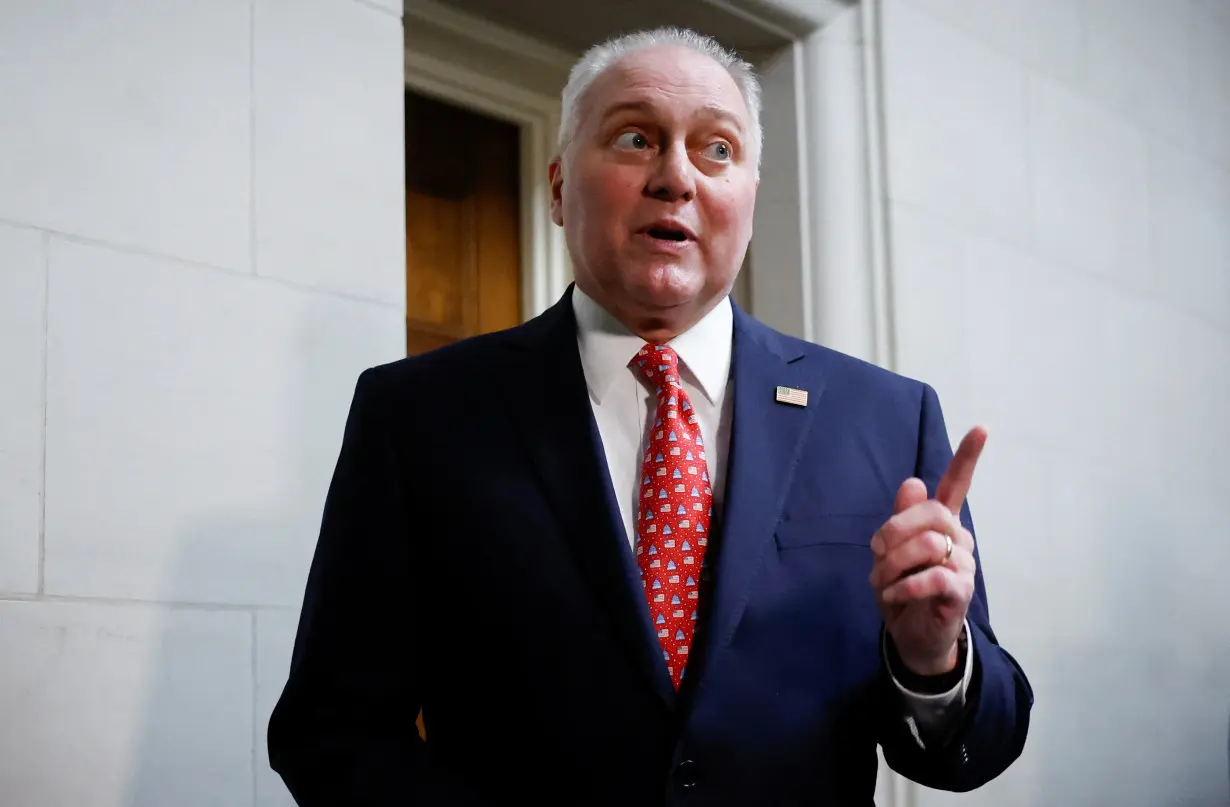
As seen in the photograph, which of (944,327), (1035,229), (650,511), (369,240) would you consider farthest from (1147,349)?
(650,511)

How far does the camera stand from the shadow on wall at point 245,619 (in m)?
1.76

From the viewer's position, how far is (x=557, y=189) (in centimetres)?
171

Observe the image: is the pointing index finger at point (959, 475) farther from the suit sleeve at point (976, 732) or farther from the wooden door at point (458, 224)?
the wooden door at point (458, 224)

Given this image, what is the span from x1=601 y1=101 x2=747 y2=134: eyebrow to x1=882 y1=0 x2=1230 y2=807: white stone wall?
4.27 feet

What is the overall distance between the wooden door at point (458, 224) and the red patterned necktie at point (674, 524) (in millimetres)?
1399

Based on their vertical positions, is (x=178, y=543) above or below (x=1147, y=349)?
below

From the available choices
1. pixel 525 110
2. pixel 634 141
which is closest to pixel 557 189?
pixel 634 141

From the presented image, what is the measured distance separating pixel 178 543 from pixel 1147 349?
7.85ft

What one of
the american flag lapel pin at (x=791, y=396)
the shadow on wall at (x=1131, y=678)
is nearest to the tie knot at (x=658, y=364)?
the american flag lapel pin at (x=791, y=396)

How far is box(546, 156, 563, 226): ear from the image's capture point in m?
1.69

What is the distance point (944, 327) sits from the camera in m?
2.91

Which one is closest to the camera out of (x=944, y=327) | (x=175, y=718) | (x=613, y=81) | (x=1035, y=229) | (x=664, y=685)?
(x=664, y=685)

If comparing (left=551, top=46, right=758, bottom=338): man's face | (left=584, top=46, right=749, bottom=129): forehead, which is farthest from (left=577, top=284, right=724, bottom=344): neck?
(left=584, top=46, right=749, bottom=129): forehead

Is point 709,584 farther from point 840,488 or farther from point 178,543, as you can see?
point 178,543
